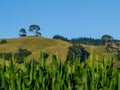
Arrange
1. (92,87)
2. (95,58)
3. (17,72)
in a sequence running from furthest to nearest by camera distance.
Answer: (95,58), (17,72), (92,87)

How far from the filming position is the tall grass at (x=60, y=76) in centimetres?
584

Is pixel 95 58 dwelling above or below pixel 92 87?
above

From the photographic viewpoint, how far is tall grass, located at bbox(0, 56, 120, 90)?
5844 millimetres

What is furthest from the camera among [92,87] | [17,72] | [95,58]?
[95,58]

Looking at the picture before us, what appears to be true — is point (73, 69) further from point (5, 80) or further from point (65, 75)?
point (5, 80)

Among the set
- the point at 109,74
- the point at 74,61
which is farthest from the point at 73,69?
the point at 109,74

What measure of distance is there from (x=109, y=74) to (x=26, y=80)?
4.70 ft

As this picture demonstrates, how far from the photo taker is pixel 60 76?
5.95 m

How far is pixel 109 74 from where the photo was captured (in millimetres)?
6598

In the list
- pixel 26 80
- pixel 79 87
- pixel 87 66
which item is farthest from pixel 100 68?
pixel 26 80

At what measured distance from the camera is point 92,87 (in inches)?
228

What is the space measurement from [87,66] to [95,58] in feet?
0.79

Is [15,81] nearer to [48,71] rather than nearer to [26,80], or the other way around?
[26,80]

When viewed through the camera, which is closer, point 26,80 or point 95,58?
point 26,80
